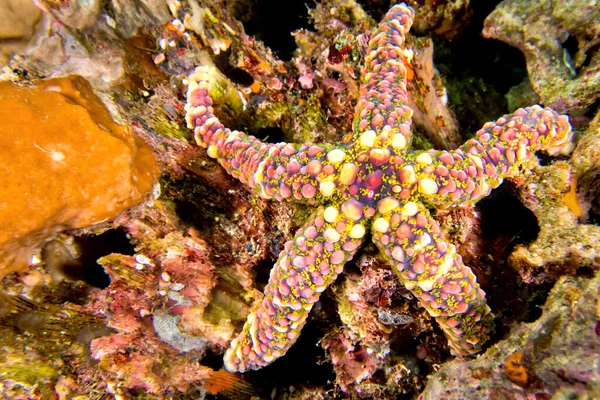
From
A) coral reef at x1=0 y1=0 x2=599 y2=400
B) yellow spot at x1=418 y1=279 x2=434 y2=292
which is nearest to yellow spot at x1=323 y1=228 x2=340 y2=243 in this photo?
coral reef at x1=0 y1=0 x2=599 y2=400

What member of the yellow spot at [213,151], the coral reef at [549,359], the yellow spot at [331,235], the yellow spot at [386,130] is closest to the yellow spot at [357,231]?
the yellow spot at [331,235]

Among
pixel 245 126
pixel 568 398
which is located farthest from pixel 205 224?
pixel 568 398

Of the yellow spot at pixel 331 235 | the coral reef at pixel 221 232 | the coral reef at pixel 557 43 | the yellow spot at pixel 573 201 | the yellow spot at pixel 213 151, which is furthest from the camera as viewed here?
the coral reef at pixel 557 43

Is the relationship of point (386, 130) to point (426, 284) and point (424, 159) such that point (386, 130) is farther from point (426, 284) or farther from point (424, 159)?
point (426, 284)

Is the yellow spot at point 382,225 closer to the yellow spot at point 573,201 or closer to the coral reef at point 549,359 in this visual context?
the coral reef at point 549,359

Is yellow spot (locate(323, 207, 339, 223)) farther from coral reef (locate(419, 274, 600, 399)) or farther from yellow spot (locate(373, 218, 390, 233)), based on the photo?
coral reef (locate(419, 274, 600, 399))

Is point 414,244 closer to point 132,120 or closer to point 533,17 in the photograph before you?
point 132,120

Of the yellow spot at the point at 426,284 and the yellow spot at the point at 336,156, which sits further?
the yellow spot at the point at 336,156
